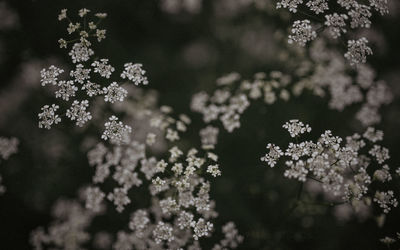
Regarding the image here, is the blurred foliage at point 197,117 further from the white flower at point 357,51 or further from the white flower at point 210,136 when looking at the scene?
the white flower at point 357,51

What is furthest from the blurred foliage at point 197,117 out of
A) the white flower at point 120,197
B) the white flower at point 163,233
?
the white flower at point 163,233

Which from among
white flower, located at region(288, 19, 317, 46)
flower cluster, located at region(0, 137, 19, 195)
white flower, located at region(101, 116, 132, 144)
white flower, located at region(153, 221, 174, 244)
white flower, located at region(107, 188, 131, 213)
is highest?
white flower, located at region(288, 19, 317, 46)

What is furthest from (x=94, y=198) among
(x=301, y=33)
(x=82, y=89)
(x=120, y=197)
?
(x=301, y=33)

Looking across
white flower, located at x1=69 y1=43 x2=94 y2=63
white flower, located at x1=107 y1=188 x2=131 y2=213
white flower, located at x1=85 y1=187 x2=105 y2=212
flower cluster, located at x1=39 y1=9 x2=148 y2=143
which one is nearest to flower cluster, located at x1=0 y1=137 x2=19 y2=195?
white flower, located at x1=85 y1=187 x2=105 y2=212

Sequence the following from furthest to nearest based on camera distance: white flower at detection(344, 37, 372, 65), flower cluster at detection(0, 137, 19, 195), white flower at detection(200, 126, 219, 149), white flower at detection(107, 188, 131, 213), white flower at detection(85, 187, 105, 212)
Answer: white flower at detection(200, 126, 219, 149), flower cluster at detection(0, 137, 19, 195), white flower at detection(85, 187, 105, 212), white flower at detection(107, 188, 131, 213), white flower at detection(344, 37, 372, 65)

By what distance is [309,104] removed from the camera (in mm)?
6355

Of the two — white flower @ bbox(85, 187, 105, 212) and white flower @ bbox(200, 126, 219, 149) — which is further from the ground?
white flower @ bbox(200, 126, 219, 149)

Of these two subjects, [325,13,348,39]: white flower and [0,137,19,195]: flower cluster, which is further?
[0,137,19,195]: flower cluster

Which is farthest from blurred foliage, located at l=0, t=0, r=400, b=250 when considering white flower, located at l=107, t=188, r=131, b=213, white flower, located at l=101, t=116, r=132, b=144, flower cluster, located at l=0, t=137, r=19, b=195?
white flower, located at l=101, t=116, r=132, b=144

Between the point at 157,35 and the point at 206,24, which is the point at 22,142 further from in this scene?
the point at 206,24

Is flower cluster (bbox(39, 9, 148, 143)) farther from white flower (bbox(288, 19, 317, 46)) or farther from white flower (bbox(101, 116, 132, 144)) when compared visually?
white flower (bbox(288, 19, 317, 46))

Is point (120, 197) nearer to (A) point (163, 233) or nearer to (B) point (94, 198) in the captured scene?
(B) point (94, 198)

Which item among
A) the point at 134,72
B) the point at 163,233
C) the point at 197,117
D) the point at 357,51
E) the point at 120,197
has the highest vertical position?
the point at 197,117

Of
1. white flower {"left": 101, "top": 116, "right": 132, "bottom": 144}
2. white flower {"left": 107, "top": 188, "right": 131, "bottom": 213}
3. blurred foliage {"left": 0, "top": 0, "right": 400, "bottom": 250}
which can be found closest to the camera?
white flower {"left": 101, "top": 116, "right": 132, "bottom": 144}
